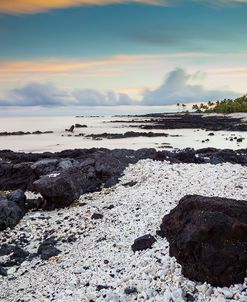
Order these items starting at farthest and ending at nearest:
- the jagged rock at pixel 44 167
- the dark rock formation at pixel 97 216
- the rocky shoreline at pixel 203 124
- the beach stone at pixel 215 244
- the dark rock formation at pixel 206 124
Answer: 1. the rocky shoreline at pixel 203 124
2. the dark rock formation at pixel 206 124
3. the jagged rock at pixel 44 167
4. the dark rock formation at pixel 97 216
5. the beach stone at pixel 215 244

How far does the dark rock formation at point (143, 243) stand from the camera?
37.7 feet

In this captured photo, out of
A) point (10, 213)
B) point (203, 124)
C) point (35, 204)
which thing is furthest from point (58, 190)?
point (203, 124)

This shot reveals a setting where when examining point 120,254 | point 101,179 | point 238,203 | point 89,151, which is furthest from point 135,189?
point 89,151

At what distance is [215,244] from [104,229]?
576 centimetres

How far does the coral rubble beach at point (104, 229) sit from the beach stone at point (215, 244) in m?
0.06

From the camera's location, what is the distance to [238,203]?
A: 9.52m

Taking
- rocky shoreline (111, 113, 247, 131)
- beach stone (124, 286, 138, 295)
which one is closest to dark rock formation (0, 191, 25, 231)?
beach stone (124, 286, 138, 295)

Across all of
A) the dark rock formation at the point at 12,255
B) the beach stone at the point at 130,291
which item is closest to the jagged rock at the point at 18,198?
the dark rock formation at the point at 12,255

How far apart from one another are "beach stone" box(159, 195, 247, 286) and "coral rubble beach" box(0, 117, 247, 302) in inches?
2.2

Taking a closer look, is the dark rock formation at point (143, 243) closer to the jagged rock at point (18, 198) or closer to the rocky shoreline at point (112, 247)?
the rocky shoreline at point (112, 247)

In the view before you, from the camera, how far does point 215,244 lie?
29.0 ft

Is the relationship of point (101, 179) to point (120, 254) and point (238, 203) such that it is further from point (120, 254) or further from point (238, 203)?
point (238, 203)

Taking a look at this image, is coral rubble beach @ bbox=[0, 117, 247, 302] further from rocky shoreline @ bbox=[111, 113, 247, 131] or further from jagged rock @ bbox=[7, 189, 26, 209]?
rocky shoreline @ bbox=[111, 113, 247, 131]

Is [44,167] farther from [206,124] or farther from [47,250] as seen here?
[206,124]
